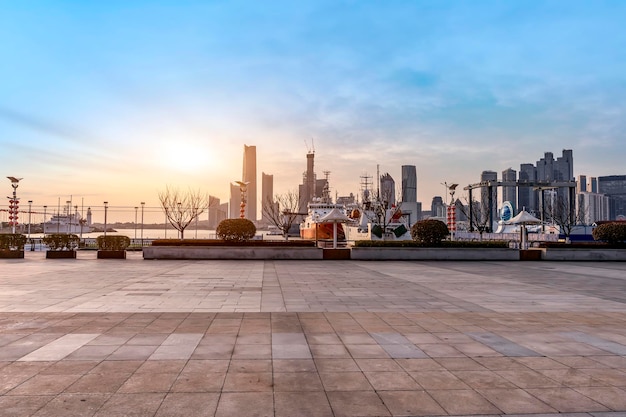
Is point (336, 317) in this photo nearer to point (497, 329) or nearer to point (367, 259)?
point (497, 329)

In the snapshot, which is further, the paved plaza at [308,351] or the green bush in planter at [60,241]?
the green bush in planter at [60,241]

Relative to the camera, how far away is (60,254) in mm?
24094

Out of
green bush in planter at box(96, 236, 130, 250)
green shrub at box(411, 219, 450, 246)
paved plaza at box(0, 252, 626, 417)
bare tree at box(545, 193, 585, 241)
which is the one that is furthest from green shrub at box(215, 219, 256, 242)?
bare tree at box(545, 193, 585, 241)

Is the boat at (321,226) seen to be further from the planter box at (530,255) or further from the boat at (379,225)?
the planter box at (530,255)

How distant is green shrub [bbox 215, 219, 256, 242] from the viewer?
83.5ft

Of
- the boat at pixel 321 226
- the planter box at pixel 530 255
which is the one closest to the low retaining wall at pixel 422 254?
the planter box at pixel 530 255

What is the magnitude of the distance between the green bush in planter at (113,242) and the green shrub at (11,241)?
4.37 meters

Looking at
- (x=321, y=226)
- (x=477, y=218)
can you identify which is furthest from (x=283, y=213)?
(x=477, y=218)

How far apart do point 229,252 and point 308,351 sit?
60.8 feet

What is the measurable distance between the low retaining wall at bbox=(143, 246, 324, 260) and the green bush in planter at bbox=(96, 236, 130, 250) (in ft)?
4.09

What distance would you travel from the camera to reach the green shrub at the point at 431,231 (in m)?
25.7

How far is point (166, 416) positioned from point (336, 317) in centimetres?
519

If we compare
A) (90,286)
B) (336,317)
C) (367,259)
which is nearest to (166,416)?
(336,317)

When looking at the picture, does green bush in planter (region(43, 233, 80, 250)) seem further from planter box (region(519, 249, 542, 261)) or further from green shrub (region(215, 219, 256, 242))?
planter box (region(519, 249, 542, 261))
